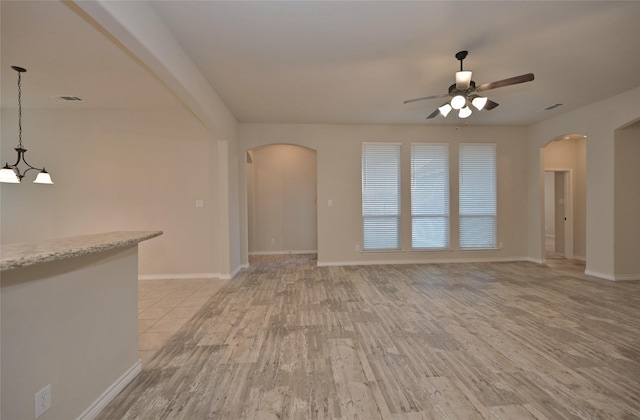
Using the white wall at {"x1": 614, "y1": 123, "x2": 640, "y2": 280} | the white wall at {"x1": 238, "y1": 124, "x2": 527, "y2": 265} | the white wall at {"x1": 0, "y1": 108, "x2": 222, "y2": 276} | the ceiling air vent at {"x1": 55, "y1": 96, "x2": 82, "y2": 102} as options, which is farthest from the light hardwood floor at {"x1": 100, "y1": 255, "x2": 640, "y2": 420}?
the ceiling air vent at {"x1": 55, "y1": 96, "x2": 82, "y2": 102}

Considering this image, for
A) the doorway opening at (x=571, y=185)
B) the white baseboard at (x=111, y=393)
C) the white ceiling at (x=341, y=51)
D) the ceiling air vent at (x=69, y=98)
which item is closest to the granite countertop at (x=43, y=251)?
the white baseboard at (x=111, y=393)

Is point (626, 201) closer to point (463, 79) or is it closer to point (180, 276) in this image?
point (463, 79)

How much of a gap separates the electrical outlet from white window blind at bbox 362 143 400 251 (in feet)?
15.6

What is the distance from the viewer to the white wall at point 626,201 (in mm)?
4086

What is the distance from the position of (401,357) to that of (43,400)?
217cm

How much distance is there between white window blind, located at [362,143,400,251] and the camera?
5422 mm

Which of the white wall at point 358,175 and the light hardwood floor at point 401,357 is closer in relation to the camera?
the light hardwood floor at point 401,357

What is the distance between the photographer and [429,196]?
547cm

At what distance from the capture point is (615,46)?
2.73m

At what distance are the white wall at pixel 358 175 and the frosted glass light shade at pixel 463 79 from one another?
2.52 meters

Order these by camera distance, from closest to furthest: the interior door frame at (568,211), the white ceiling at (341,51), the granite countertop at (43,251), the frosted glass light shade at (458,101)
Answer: the granite countertop at (43,251), the white ceiling at (341,51), the frosted glass light shade at (458,101), the interior door frame at (568,211)

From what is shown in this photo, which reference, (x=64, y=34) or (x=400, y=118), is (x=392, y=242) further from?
(x=64, y=34)

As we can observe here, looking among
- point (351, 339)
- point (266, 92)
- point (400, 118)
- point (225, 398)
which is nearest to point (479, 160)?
point (400, 118)

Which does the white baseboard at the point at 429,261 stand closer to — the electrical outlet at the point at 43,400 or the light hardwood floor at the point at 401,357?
the light hardwood floor at the point at 401,357
